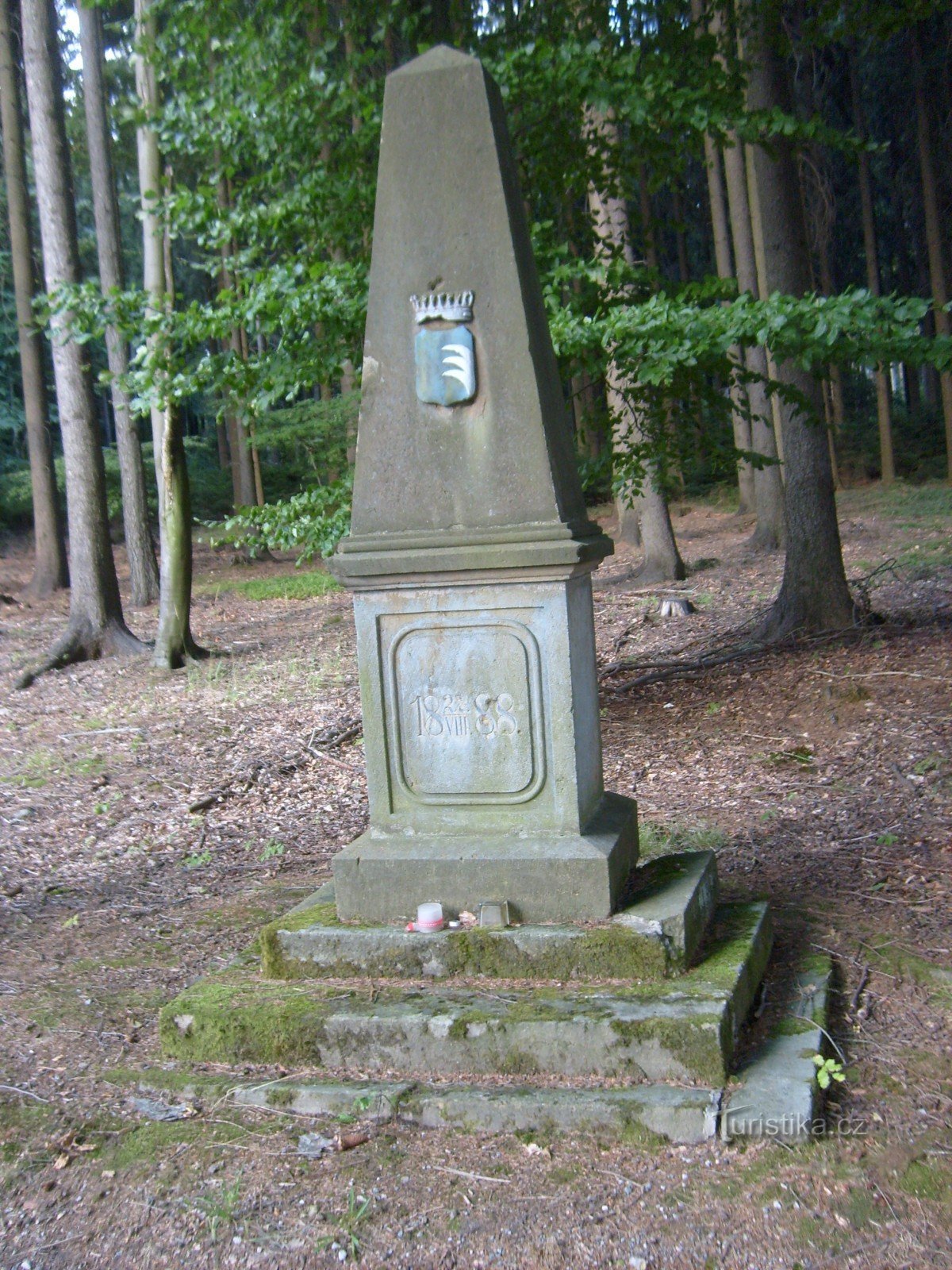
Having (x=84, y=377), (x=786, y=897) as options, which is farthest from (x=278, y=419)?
(x=786, y=897)

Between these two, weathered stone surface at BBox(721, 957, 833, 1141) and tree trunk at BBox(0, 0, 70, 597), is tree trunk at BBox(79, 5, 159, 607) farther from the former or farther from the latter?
weathered stone surface at BBox(721, 957, 833, 1141)

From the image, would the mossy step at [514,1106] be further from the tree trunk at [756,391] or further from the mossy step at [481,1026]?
the tree trunk at [756,391]

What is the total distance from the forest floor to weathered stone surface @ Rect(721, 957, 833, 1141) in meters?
0.06

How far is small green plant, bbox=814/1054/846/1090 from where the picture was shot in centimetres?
352

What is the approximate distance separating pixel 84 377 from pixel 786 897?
35.9 ft

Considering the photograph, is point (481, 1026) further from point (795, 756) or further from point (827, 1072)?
point (795, 756)

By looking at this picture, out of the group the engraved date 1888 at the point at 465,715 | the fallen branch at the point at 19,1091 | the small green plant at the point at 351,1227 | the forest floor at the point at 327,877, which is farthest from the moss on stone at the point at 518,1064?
the fallen branch at the point at 19,1091

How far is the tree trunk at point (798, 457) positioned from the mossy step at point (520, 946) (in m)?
5.48

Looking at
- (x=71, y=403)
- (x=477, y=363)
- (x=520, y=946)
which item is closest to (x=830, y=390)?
(x=71, y=403)

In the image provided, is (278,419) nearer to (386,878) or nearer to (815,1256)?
(386,878)

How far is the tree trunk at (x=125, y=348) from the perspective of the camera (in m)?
16.8

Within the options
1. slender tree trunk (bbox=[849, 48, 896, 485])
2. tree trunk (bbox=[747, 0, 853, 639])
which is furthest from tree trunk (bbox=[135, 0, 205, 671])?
slender tree trunk (bbox=[849, 48, 896, 485])

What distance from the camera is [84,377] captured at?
13.1 metres

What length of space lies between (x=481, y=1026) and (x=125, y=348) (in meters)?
15.0
